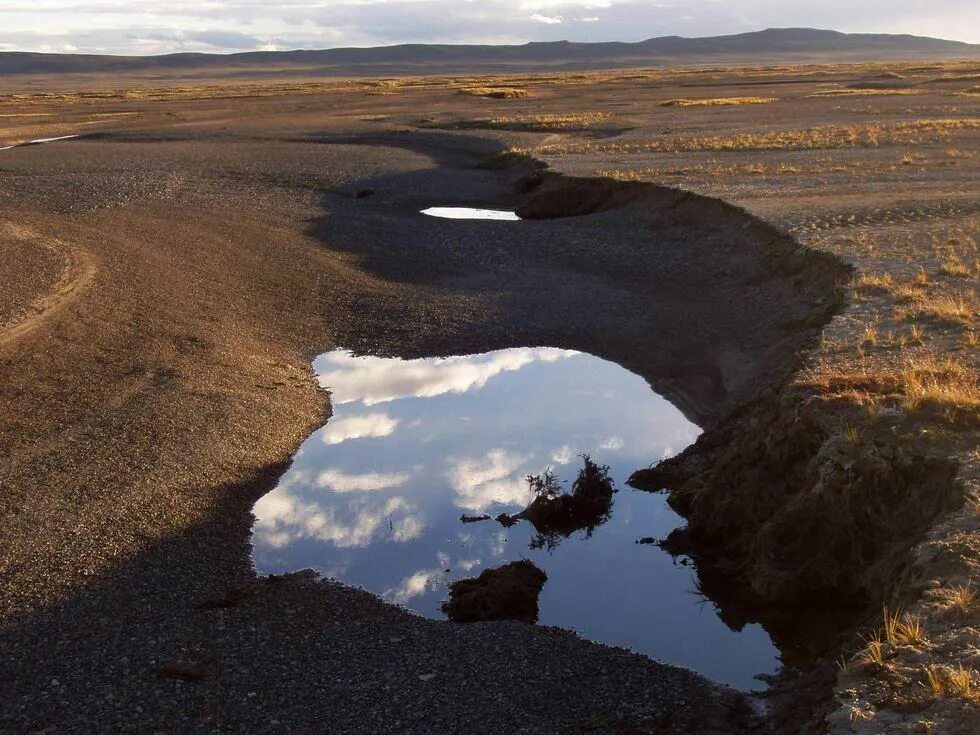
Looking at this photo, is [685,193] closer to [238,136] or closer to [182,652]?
[182,652]

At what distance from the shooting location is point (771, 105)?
67750mm

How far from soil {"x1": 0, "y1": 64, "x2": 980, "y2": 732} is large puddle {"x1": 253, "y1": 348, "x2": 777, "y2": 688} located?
496mm

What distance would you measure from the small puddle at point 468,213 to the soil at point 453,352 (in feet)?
3.12

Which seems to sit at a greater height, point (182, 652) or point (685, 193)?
point (685, 193)

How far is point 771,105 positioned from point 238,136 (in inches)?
1367

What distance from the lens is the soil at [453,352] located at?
30.2 feet

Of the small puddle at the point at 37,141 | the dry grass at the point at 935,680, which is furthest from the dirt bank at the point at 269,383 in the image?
the small puddle at the point at 37,141

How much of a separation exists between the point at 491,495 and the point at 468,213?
2218 cm

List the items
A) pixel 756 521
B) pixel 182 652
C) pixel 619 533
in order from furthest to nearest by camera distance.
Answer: pixel 619 533 → pixel 756 521 → pixel 182 652

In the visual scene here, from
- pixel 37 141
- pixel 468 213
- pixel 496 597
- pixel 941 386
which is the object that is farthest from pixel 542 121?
pixel 496 597

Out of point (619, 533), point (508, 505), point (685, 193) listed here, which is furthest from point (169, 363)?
point (685, 193)

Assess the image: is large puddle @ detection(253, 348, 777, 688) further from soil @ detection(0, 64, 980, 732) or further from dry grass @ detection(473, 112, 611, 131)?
dry grass @ detection(473, 112, 611, 131)

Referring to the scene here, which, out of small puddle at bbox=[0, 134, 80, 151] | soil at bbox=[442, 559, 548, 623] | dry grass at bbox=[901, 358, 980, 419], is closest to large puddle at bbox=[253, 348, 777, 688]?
soil at bbox=[442, 559, 548, 623]

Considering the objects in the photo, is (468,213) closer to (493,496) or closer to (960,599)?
(493,496)
